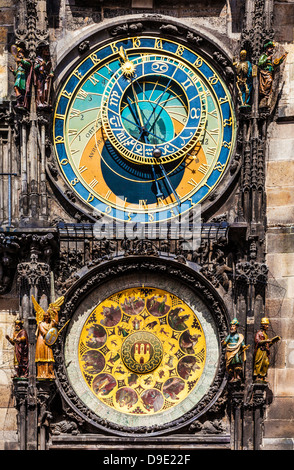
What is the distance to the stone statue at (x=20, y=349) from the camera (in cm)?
2112

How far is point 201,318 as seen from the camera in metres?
21.6

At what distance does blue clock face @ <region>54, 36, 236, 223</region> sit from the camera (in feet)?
72.3

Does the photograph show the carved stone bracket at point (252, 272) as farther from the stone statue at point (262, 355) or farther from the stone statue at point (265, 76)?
the stone statue at point (265, 76)

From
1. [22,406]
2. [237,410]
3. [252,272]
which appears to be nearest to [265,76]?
[252,272]

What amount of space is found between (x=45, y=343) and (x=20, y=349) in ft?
1.08

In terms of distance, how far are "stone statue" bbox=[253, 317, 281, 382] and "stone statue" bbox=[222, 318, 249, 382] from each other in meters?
0.16

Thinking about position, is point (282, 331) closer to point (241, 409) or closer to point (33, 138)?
point (241, 409)

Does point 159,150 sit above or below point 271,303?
above

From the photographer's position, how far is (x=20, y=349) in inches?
832

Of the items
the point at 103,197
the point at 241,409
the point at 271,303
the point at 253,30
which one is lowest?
the point at 241,409

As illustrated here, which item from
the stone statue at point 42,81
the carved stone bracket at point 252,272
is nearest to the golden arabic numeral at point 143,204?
the carved stone bracket at point 252,272

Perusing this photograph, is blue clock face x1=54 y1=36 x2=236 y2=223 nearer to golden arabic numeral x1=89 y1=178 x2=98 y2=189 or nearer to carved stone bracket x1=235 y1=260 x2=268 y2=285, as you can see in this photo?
golden arabic numeral x1=89 y1=178 x2=98 y2=189

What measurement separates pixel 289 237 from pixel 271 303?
0.87 m

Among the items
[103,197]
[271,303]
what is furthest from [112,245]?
[271,303]
